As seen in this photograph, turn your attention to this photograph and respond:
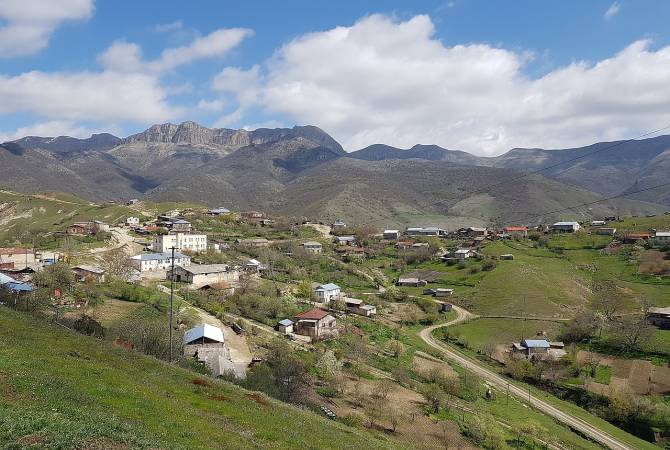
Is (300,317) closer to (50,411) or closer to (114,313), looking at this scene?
(114,313)

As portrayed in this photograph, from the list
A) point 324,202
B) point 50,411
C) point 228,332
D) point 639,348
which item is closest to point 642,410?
point 639,348

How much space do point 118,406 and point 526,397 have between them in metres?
38.1

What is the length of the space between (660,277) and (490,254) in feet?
95.3

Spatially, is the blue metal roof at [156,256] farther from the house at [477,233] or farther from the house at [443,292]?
the house at [477,233]

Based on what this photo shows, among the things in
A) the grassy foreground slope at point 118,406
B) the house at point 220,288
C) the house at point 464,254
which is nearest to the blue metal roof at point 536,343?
the grassy foreground slope at point 118,406

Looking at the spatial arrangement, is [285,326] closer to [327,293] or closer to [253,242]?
[327,293]

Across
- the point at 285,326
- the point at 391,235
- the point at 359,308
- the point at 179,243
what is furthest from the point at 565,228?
the point at 285,326

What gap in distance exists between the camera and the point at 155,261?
71000 mm

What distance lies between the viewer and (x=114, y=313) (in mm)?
43125

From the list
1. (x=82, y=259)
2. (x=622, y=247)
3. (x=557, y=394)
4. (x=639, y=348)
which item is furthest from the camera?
(x=622, y=247)

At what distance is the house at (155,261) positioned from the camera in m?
69.1

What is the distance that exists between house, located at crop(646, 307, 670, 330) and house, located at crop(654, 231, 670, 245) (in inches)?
1390

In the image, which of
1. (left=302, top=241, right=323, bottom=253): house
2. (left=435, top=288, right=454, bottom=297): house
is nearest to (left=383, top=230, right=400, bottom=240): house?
(left=302, top=241, right=323, bottom=253): house

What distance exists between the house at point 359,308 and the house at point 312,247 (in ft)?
115
